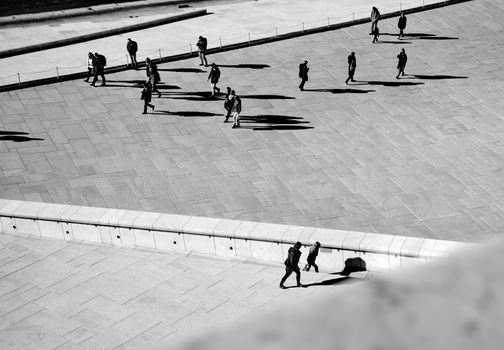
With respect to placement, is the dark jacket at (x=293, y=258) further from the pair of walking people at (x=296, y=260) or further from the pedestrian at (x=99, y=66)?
the pedestrian at (x=99, y=66)

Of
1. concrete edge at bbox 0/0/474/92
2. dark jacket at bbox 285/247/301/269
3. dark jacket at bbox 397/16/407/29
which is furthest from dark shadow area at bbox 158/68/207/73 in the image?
dark jacket at bbox 285/247/301/269

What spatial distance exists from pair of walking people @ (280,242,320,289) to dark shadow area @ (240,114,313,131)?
27.8ft

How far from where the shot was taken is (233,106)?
69.4 ft

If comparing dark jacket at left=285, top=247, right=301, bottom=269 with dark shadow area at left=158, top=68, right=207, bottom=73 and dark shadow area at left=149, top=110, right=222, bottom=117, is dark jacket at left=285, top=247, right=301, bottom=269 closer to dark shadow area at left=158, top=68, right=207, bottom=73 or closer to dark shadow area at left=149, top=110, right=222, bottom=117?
dark shadow area at left=149, top=110, right=222, bottom=117

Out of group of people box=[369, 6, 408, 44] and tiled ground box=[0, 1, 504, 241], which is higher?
group of people box=[369, 6, 408, 44]

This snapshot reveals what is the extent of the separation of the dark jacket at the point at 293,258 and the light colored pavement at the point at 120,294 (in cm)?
44

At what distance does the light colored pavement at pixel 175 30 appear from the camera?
2695cm

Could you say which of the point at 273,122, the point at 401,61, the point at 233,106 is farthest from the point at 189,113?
the point at 401,61

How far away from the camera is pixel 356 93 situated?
76.9ft

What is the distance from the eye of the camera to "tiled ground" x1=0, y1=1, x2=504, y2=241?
17.3 meters

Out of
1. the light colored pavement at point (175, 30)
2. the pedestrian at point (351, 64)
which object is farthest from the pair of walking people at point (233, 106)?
the light colored pavement at point (175, 30)

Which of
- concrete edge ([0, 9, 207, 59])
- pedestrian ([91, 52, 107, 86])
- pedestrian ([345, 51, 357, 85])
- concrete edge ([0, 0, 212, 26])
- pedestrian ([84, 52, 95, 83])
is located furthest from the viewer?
concrete edge ([0, 0, 212, 26])

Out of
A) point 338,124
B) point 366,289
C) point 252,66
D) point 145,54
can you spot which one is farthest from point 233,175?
point 366,289

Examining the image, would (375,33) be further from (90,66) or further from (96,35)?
(96,35)
